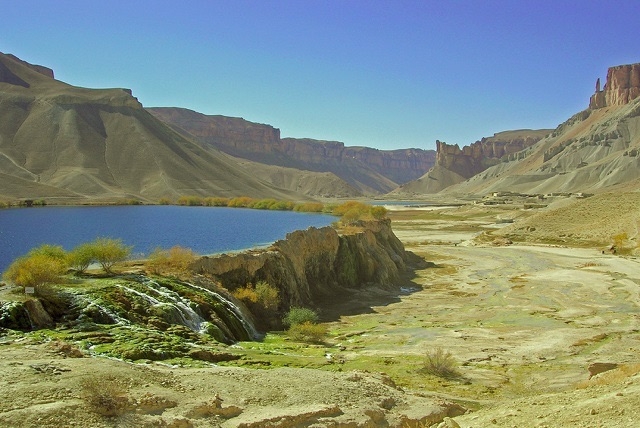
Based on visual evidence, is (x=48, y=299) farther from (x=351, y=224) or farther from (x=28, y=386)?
(x=351, y=224)

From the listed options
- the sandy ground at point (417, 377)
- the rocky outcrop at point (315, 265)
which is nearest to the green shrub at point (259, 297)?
the rocky outcrop at point (315, 265)

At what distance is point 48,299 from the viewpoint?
19.1m

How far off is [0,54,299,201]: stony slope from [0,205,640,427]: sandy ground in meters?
92.8

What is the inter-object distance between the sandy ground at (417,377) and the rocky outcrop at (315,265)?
3.94 meters

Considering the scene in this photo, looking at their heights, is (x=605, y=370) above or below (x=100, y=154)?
below

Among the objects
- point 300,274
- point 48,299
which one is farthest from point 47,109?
point 48,299

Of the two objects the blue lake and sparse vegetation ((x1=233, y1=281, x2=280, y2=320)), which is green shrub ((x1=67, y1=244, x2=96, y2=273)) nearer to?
sparse vegetation ((x1=233, y1=281, x2=280, y2=320))

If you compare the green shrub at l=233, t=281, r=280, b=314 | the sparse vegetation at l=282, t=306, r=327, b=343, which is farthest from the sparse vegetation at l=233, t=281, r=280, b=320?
the sparse vegetation at l=282, t=306, r=327, b=343

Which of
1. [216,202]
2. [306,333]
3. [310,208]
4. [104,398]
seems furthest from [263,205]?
[104,398]

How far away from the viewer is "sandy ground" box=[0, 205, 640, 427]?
35.1ft

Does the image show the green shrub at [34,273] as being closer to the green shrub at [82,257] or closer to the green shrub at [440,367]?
the green shrub at [82,257]

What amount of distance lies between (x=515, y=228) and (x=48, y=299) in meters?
68.1

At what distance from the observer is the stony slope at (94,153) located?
396 ft

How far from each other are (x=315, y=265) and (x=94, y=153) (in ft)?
384
